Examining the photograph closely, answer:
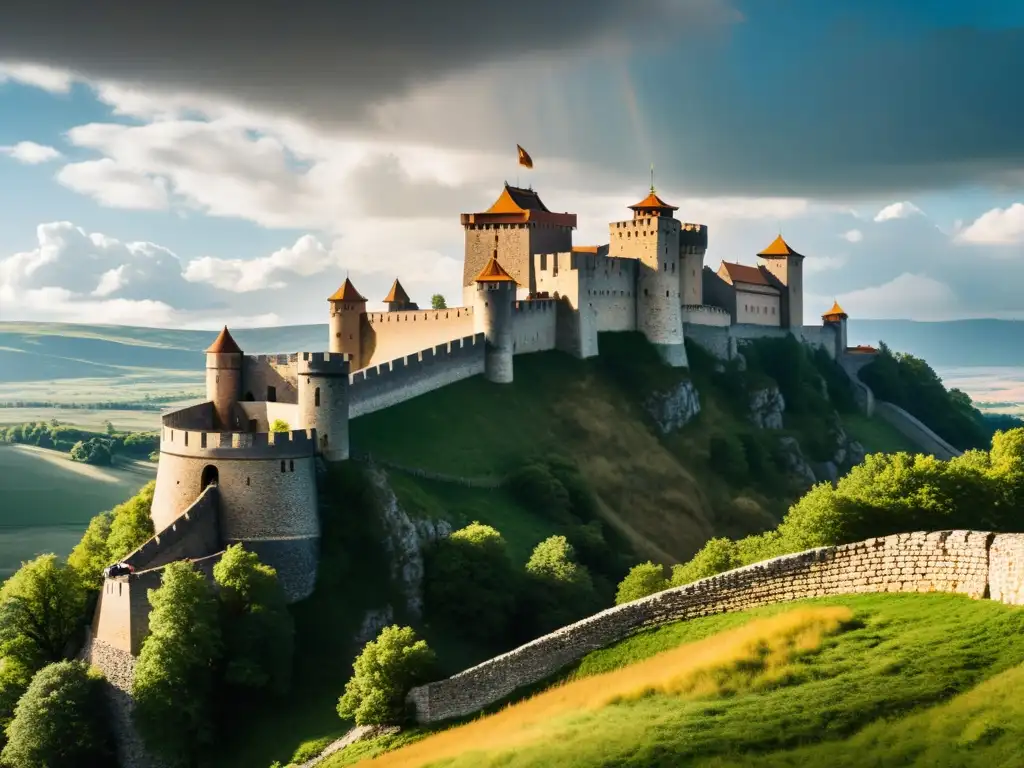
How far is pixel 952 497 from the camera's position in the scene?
37344 mm

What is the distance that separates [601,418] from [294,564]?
98.6 feet

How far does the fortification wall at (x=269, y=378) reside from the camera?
196 feet

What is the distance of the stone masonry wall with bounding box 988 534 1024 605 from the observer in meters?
24.0

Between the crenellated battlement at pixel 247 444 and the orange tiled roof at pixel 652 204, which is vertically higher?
the orange tiled roof at pixel 652 204

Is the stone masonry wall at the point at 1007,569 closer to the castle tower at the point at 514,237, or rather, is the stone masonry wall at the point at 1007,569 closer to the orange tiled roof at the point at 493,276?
the orange tiled roof at the point at 493,276

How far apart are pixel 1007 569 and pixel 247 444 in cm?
3064

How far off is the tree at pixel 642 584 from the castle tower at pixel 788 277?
54.5 m

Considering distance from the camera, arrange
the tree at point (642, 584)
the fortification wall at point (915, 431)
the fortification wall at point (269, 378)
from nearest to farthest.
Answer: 1. the tree at point (642, 584)
2. the fortification wall at point (269, 378)
3. the fortification wall at point (915, 431)

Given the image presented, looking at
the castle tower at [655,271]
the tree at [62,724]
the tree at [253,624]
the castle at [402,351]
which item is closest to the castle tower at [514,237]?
the castle at [402,351]

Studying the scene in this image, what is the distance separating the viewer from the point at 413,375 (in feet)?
206

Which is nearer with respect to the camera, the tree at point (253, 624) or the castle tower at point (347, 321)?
the tree at point (253, 624)

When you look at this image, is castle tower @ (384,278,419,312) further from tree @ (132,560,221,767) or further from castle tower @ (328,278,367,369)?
tree @ (132,560,221,767)

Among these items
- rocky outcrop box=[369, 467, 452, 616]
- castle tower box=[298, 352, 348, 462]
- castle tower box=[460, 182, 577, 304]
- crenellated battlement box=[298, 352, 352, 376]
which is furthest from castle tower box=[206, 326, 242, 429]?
castle tower box=[460, 182, 577, 304]

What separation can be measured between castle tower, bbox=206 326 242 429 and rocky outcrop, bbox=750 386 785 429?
39713 millimetres
